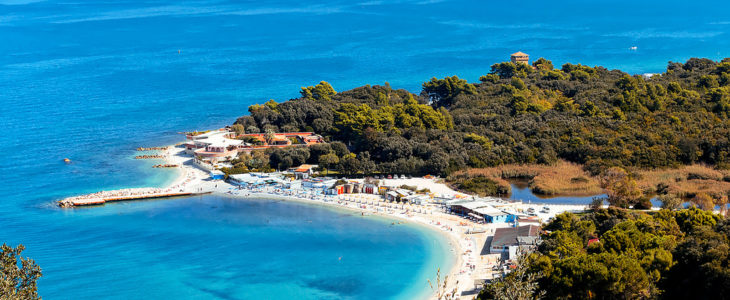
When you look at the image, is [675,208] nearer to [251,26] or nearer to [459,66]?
[459,66]

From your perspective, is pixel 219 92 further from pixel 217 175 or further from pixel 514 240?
pixel 514 240

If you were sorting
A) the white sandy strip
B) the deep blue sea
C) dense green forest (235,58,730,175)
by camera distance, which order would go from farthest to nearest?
1. dense green forest (235,58,730,175)
2. the deep blue sea
3. the white sandy strip

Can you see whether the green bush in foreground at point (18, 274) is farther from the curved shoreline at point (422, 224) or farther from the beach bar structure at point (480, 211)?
the beach bar structure at point (480, 211)

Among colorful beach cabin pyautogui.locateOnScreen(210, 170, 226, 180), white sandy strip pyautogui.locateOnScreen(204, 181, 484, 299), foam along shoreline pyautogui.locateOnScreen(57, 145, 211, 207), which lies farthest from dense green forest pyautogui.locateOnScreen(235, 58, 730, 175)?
white sandy strip pyautogui.locateOnScreen(204, 181, 484, 299)

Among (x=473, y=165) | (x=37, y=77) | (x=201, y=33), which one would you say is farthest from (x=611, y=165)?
(x=201, y=33)

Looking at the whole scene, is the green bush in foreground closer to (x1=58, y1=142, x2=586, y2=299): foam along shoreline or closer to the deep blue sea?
the deep blue sea

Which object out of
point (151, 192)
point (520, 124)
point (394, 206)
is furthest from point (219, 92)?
point (394, 206)
